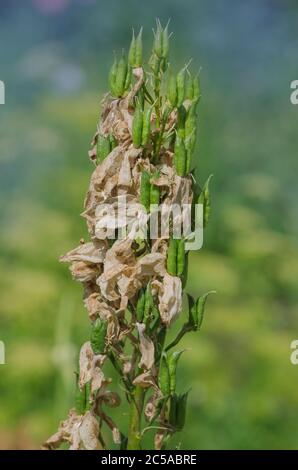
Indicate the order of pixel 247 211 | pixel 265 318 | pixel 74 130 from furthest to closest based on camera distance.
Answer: pixel 74 130 → pixel 247 211 → pixel 265 318

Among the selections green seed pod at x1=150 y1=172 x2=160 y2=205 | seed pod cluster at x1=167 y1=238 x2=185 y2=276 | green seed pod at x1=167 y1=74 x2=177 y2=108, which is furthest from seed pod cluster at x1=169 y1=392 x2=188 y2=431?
green seed pod at x1=167 y1=74 x2=177 y2=108

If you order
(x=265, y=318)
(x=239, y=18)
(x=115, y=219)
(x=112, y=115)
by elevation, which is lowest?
(x=265, y=318)

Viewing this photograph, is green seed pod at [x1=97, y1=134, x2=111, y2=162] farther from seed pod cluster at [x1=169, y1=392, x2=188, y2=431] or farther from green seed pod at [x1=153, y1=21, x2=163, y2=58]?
seed pod cluster at [x1=169, y1=392, x2=188, y2=431]

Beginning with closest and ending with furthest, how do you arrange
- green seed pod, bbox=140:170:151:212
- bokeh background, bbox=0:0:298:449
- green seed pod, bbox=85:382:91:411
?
green seed pod, bbox=140:170:151:212
green seed pod, bbox=85:382:91:411
bokeh background, bbox=0:0:298:449

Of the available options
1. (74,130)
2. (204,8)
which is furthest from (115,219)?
(204,8)

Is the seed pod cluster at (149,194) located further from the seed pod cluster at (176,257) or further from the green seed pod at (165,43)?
the green seed pod at (165,43)
